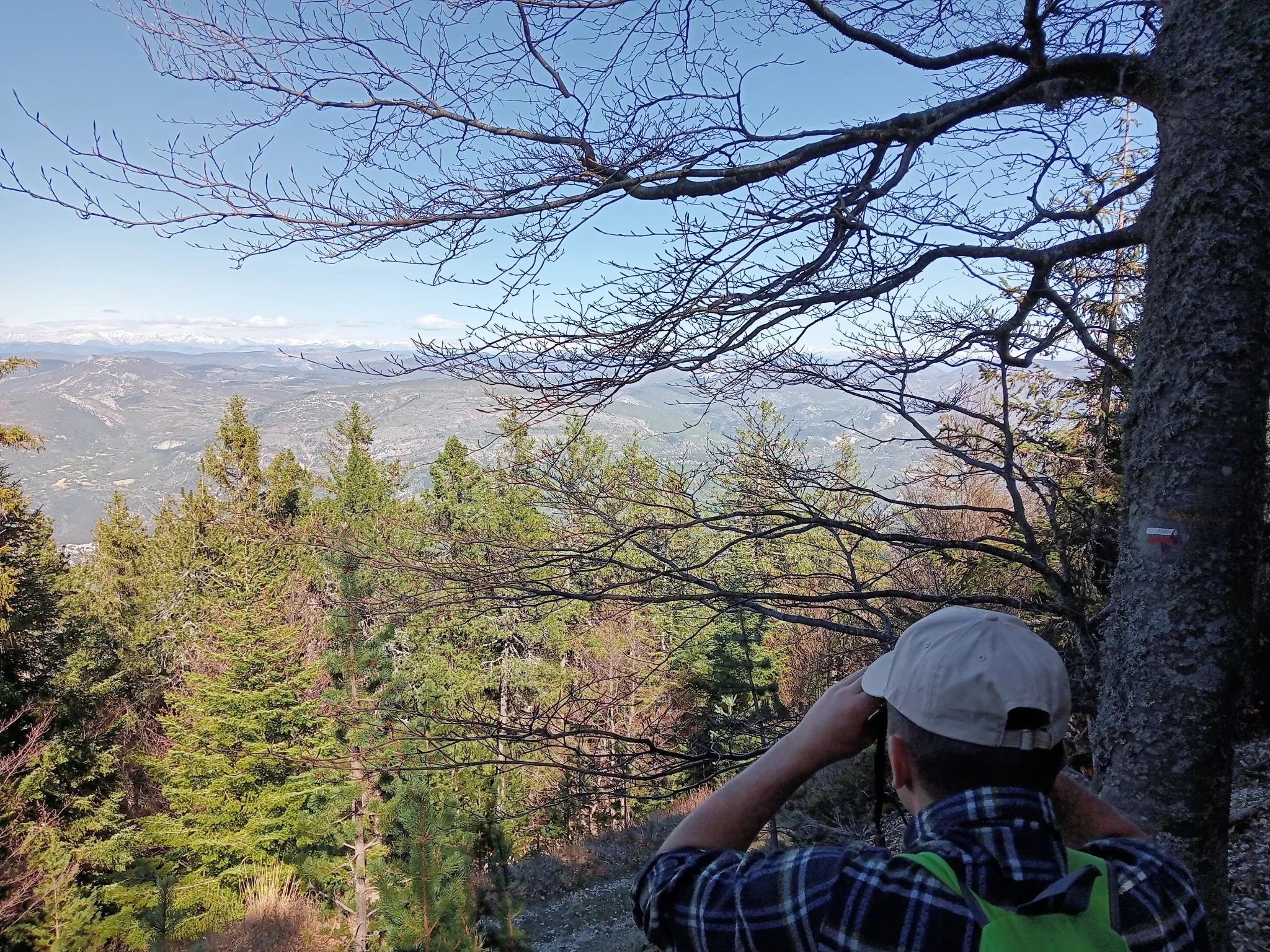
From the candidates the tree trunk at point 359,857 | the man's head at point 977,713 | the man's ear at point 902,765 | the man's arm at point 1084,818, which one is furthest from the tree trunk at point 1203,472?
the tree trunk at point 359,857

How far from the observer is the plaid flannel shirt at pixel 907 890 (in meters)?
0.81

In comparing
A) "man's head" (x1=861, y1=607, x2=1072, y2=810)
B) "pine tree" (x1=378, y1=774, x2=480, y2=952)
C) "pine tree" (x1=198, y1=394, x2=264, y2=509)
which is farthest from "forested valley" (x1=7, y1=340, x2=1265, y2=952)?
"pine tree" (x1=198, y1=394, x2=264, y2=509)

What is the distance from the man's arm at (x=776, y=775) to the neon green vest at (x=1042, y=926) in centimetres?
22

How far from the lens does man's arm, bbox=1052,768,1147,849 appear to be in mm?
1084

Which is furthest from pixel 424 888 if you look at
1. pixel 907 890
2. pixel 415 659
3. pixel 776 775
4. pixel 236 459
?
pixel 236 459

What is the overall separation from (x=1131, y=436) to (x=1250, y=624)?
63cm

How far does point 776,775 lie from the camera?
1065mm

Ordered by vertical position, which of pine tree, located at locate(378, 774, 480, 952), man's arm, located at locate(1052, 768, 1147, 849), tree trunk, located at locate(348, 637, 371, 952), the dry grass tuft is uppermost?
man's arm, located at locate(1052, 768, 1147, 849)

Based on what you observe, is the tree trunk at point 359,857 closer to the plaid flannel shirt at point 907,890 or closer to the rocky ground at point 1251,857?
the rocky ground at point 1251,857

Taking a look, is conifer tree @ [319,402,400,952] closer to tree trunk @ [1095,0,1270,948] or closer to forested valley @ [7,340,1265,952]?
forested valley @ [7,340,1265,952]

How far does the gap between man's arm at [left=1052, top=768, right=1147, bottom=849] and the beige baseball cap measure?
0.85 ft

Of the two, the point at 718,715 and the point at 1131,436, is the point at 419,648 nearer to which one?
the point at 718,715

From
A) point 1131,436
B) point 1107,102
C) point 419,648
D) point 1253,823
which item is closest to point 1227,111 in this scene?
point 1131,436

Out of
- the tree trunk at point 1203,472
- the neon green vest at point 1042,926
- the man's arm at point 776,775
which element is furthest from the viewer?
the tree trunk at point 1203,472
